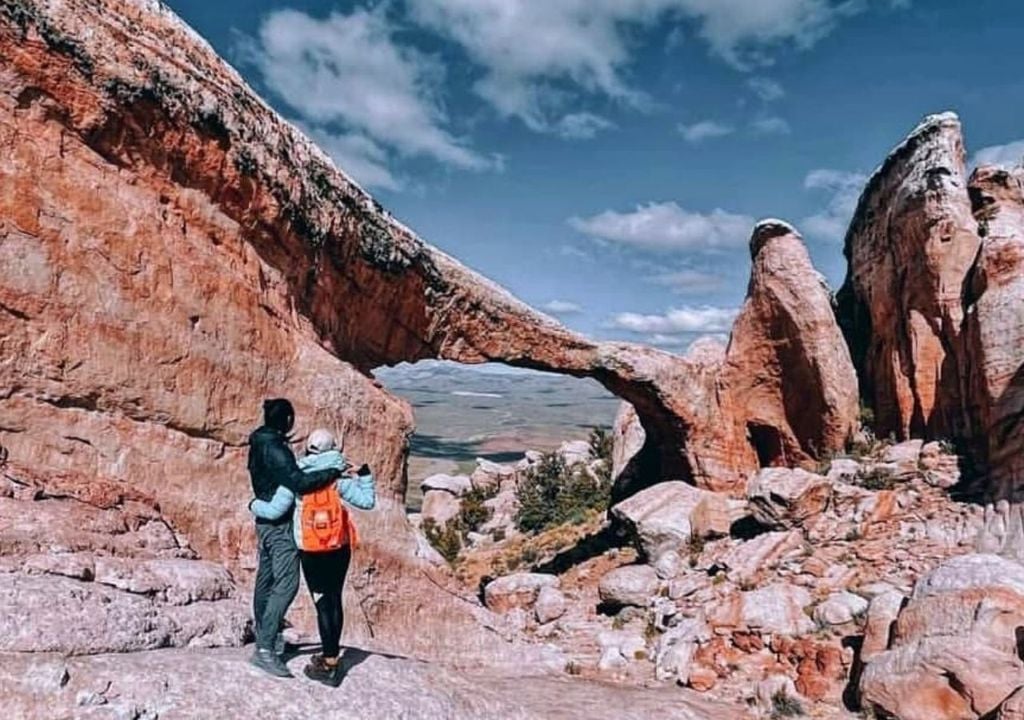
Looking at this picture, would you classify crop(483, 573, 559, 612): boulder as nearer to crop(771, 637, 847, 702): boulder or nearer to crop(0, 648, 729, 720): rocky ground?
crop(771, 637, 847, 702): boulder

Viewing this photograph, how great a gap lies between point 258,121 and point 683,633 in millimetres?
12243

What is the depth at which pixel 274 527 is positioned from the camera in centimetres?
678

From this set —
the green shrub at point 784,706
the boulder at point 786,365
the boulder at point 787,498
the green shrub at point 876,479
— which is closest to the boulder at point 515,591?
the boulder at point 787,498

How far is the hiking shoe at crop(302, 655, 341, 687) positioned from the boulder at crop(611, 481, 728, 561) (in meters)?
15.5

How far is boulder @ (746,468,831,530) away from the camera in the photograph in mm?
19734

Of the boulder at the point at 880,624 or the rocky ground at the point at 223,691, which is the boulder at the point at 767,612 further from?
the rocky ground at the point at 223,691

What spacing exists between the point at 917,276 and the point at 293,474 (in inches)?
781

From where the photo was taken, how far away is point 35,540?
806 cm

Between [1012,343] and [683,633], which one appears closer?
[683,633]

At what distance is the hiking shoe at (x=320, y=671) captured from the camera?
7.10 m

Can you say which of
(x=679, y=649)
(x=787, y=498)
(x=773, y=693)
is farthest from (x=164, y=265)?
(x=787, y=498)

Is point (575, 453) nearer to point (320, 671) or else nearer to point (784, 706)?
point (784, 706)

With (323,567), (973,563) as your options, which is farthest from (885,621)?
(323,567)

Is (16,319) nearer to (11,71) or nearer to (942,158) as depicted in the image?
(11,71)
